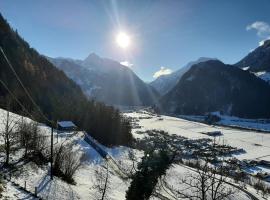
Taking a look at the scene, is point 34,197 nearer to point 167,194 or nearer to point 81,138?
point 167,194

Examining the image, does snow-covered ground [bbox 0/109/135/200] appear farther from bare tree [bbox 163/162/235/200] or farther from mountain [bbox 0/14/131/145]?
mountain [bbox 0/14/131/145]

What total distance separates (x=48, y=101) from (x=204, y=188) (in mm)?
99283

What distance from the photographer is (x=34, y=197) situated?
1124 inches

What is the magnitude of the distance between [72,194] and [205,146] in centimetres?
11802

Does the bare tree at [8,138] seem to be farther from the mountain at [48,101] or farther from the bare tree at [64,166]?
the mountain at [48,101]

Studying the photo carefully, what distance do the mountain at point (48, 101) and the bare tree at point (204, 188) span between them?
3753 cm

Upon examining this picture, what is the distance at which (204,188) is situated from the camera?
27328mm

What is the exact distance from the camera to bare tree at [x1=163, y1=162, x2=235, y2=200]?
2533 cm

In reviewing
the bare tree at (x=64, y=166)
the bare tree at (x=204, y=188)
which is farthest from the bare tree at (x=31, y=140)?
the bare tree at (x=204, y=188)

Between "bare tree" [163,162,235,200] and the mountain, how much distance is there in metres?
37.5

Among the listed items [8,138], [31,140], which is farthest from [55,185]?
[31,140]

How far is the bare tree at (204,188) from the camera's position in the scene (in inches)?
997

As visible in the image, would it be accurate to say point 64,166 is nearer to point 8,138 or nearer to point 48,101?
point 8,138

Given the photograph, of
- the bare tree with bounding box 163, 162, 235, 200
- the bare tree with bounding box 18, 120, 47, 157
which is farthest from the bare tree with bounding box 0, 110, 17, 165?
the bare tree with bounding box 163, 162, 235, 200
